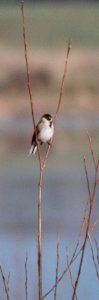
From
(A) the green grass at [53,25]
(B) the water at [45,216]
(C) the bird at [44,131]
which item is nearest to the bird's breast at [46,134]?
(C) the bird at [44,131]

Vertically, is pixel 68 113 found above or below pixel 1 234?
below

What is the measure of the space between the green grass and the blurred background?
0.09ft

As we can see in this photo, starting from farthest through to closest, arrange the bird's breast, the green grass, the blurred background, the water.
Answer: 1. the green grass
2. the blurred background
3. the water
4. the bird's breast

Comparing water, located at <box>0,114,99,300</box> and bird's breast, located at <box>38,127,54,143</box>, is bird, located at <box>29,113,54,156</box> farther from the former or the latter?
water, located at <box>0,114,99,300</box>

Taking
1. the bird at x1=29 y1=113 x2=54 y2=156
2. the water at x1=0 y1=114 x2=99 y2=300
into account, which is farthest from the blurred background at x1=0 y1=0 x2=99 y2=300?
the bird at x1=29 y1=113 x2=54 y2=156

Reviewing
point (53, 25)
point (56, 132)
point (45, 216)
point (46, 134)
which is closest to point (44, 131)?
point (46, 134)

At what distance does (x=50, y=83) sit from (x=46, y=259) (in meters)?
18.3

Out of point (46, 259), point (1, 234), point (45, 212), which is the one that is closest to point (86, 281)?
point (46, 259)

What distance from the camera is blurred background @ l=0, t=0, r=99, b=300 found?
28.6 ft

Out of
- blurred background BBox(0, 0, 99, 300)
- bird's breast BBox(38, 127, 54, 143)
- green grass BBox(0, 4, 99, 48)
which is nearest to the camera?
bird's breast BBox(38, 127, 54, 143)

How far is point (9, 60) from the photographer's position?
27.9 metres

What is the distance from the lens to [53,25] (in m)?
34.0

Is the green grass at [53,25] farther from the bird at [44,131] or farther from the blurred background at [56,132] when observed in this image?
the bird at [44,131]

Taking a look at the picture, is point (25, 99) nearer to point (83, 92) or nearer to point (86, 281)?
point (83, 92)
